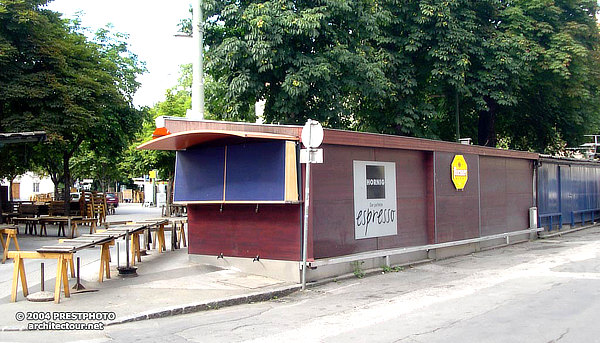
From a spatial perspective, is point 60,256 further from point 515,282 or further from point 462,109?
point 462,109

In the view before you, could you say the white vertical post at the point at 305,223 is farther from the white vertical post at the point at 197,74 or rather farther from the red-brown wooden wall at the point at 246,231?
the white vertical post at the point at 197,74

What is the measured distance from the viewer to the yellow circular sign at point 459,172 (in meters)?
15.8

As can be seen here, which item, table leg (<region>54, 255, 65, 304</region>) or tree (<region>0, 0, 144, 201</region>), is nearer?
table leg (<region>54, 255, 65, 304</region>)

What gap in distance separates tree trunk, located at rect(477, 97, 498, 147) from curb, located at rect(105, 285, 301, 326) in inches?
729

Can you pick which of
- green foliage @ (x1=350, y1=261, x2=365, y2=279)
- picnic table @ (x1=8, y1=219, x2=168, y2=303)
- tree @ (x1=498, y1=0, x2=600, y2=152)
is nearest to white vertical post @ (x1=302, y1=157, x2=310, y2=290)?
green foliage @ (x1=350, y1=261, x2=365, y2=279)

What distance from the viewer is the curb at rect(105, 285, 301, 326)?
8234mm

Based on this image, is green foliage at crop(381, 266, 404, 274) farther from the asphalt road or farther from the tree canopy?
the tree canopy

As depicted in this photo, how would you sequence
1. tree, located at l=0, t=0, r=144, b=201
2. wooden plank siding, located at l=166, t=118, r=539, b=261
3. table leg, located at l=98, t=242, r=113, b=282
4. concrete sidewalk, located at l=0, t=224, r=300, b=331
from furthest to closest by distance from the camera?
tree, located at l=0, t=0, r=144, b=201 < wooden plank siding, located at l=166, t=118, r=539, b=261 < table leg, located at l=98, t=242, r=113, b=282 < concrete sidewalk, located at l=0, t=224, r=300, b=331

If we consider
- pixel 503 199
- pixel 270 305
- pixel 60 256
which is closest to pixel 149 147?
pixel 60 256

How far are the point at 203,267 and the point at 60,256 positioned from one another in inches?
156

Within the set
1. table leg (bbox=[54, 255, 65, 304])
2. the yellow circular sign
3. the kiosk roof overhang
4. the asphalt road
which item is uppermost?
the kiosk roof overhang

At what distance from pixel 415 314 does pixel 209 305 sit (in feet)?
10.7

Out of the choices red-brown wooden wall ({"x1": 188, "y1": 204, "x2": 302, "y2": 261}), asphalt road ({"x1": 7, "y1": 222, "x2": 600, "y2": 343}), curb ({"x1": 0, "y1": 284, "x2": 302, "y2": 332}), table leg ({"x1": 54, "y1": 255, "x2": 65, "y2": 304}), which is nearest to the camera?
asphalt road ({"x1": 7, "y1": 222, "x2": 600, "y2": 343})

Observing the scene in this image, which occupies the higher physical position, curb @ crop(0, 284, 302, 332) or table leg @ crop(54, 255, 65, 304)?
table leg @ crop(54, 255, 65, 304)
